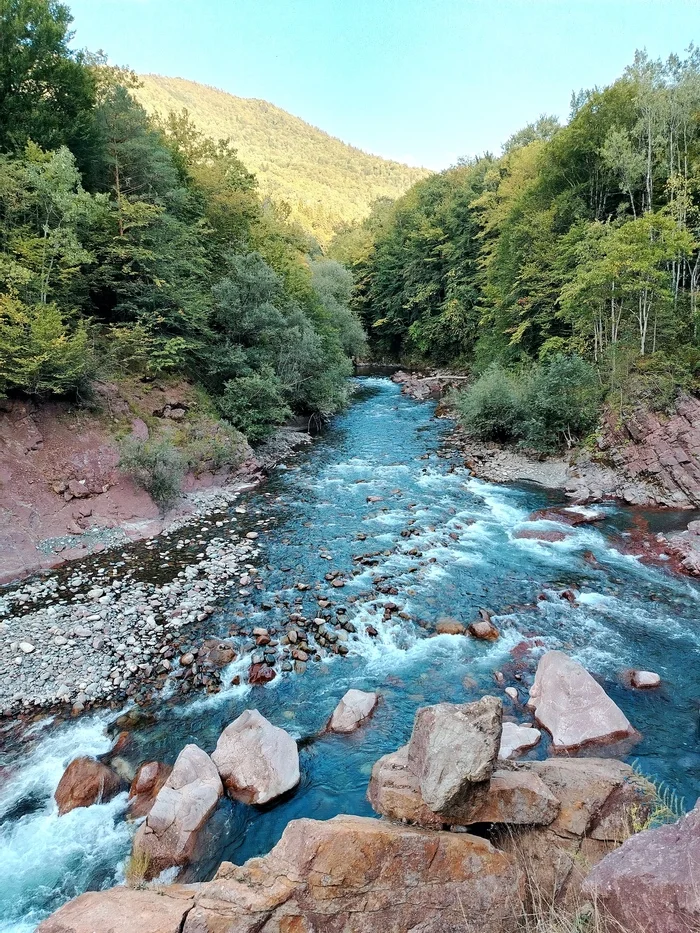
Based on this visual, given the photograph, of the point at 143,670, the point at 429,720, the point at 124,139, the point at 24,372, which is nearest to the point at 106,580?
the point at 143,670

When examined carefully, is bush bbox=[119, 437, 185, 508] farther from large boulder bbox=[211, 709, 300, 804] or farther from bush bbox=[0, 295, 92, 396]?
large boulder bbox=[211, 709, 300, 804]

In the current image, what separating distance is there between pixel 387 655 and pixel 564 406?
536 inches

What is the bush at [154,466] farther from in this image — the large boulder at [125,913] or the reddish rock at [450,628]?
the large boulder at [125,913]

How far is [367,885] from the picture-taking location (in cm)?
391

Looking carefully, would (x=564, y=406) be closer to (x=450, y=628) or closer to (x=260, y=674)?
(x=450, y=628)

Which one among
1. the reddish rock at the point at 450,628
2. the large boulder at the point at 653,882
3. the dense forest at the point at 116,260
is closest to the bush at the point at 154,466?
the dense forest at the point at 116,260

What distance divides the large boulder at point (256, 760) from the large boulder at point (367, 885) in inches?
93.8

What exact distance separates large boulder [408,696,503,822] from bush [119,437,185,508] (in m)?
11.5

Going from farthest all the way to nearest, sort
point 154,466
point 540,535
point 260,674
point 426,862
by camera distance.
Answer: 1. point 154,466
2. point 540,535
3. point 260,674
4. point 426,862

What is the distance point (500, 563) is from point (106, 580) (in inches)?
372

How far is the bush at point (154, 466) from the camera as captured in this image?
13.9 m

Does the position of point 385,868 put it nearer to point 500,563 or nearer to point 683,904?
point 683,904

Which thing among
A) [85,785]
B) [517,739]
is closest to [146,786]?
[85,785]

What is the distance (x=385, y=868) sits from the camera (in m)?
3.98
